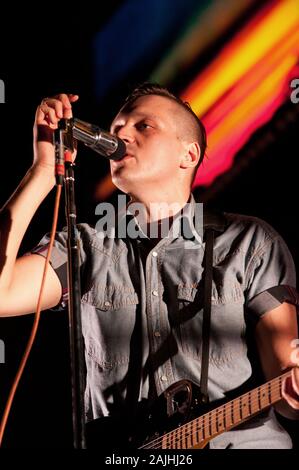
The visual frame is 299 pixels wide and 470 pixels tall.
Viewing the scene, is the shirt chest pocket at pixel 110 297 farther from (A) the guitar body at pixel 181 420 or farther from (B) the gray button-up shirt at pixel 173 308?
(A) the guitar body at pixel 181 420

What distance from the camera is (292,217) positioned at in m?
2.48

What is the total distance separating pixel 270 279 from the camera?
1.86 m

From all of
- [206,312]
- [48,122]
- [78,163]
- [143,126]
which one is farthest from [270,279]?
Result: [78,163]

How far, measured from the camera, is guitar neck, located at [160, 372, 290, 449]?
59.5 inches

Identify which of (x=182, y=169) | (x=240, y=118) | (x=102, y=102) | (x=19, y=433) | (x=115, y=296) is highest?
(x=102, y=102)

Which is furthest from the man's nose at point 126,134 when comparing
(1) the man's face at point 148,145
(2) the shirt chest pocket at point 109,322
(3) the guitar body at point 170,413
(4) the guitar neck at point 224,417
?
(4) the guitar neck at point 224,417

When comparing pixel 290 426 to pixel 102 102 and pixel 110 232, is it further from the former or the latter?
pixel 102 102

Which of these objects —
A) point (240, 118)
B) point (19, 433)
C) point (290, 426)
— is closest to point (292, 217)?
point (240, 118)

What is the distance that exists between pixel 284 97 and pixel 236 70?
0.29 meters

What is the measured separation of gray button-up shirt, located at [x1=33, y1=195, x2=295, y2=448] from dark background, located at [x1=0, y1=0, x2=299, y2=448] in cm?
50

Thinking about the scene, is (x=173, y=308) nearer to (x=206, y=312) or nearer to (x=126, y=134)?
(x=206, y=312)

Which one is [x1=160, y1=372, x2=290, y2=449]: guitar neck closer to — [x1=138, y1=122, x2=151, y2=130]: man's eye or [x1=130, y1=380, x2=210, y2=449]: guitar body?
[x1=130, y1=380, x2=210, y2=449]: guitar body

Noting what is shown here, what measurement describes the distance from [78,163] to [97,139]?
1.49m

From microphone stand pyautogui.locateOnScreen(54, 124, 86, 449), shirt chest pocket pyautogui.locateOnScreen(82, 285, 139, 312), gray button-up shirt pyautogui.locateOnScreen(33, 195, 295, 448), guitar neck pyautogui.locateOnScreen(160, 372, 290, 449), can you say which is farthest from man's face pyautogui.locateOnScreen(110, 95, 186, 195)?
guitar neck pyautogui.locateOnScreen(160, 372, 290, 449)
